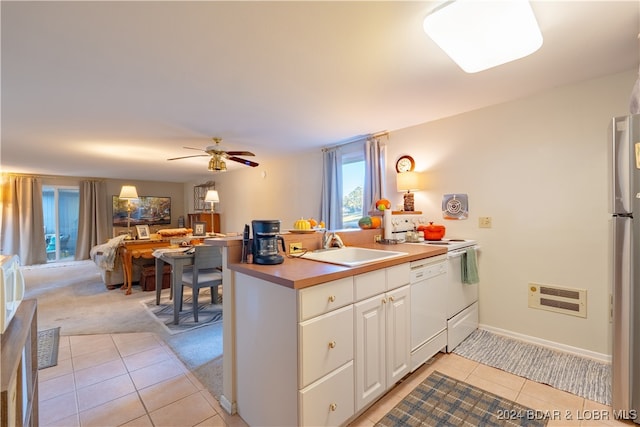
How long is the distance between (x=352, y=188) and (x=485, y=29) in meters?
2.89

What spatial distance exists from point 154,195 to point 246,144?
5811 millimetres

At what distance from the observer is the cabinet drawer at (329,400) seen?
1.30 meters

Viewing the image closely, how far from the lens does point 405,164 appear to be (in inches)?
130

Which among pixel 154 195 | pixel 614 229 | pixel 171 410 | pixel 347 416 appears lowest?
pixel 171 410

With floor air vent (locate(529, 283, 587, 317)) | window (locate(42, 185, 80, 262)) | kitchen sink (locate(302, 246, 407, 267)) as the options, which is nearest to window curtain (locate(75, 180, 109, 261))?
window (locate(42, 185, 80, 262))

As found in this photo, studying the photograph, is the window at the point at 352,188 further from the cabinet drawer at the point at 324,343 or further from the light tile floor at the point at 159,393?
the cabinet drawer at the point at 324,343

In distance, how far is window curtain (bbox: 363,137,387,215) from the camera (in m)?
3.59

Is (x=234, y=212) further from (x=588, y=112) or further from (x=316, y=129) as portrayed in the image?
(x=588, y=112)

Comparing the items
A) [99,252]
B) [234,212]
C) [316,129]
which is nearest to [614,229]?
[316,129]

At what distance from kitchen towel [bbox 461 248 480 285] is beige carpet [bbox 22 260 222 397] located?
2212 mm

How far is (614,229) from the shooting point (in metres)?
1.57

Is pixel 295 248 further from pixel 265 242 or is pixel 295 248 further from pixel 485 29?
pixel 485 29

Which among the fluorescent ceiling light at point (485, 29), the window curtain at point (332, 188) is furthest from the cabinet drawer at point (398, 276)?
the window curtain at point (332, 188)

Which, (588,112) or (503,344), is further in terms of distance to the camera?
(503,344)
